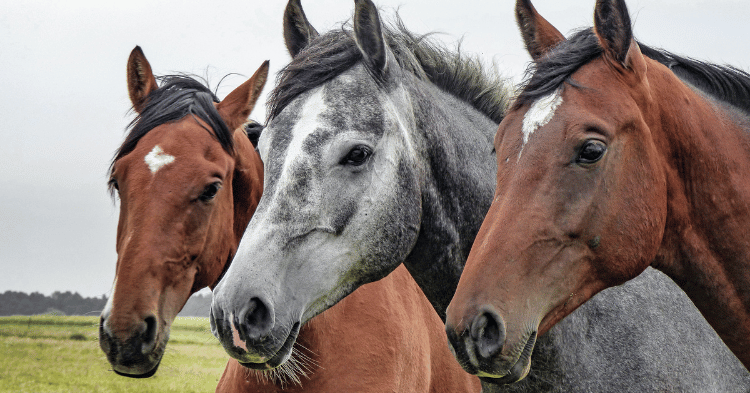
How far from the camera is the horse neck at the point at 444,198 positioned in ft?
11.3

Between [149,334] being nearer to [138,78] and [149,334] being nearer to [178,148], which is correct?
[178,148]

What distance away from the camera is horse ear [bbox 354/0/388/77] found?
3.50 meters

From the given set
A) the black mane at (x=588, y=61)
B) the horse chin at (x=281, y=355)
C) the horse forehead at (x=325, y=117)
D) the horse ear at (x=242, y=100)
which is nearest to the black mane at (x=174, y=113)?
the horse ear at (x=242, y=100)

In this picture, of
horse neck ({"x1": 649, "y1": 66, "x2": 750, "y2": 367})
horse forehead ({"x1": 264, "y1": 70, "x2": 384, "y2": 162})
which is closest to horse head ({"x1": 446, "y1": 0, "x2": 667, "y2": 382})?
horse neck ({"x1": 649, "y1": 66, "x2": 750, "y2": 367})

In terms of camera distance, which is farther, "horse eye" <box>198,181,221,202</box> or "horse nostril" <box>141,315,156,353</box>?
"horse eye" <box>198,181,221,202</box>

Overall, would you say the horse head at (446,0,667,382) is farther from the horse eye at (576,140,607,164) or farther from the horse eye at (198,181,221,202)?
the horse eye at (198,181,221,202)

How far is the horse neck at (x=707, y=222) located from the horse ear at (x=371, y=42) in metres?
1.65

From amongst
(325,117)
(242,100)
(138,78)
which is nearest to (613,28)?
(325,117)

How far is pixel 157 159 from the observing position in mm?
4094

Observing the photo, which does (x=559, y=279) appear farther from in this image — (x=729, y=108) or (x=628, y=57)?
(x=729, y=108)

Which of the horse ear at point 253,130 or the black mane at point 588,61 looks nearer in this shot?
the black mane at point 588,61

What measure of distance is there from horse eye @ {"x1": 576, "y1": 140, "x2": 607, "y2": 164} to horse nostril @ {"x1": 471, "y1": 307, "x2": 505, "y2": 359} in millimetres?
829

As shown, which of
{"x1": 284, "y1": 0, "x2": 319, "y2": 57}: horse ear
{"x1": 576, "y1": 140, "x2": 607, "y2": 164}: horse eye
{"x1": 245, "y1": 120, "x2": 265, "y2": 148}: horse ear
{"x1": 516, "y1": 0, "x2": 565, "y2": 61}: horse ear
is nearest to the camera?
{"x1": 576, "y1": 140, "x2": 607, "y2": 164}: horse eye

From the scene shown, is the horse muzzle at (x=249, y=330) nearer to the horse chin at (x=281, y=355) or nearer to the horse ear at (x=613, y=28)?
the horse chin at (x=281, y=355)
